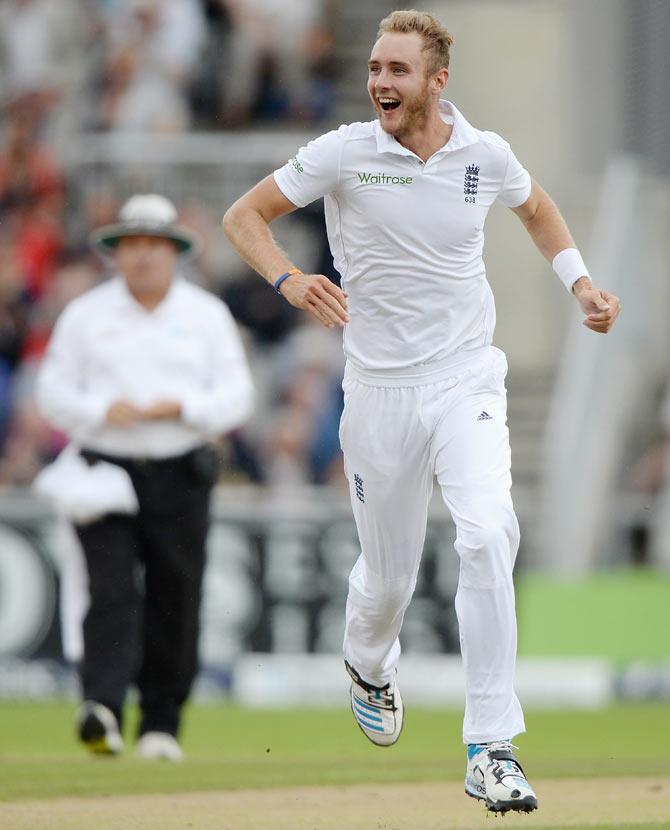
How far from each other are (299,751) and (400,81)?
16.9 feet

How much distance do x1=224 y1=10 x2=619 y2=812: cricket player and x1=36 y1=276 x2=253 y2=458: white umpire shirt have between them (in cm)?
253

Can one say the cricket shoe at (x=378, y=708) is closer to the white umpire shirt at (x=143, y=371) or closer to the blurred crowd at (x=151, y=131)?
the white umpire shirt at (x=143, y=371)

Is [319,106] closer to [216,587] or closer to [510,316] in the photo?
[510,316]

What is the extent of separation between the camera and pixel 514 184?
802cm

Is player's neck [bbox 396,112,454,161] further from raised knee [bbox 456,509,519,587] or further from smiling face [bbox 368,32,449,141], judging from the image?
raised knee [bbox 456,509,519,587]

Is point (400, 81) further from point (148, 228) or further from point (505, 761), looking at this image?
point (148, 228)

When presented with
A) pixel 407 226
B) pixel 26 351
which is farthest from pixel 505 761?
pixel 26 351

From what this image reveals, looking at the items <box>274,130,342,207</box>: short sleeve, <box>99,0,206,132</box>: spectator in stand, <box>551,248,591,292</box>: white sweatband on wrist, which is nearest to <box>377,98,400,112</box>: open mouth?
<box>274,130,342,207</box>: short sleeve

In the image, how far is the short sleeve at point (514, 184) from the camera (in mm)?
7957

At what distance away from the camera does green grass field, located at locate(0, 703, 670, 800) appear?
30.7 feet

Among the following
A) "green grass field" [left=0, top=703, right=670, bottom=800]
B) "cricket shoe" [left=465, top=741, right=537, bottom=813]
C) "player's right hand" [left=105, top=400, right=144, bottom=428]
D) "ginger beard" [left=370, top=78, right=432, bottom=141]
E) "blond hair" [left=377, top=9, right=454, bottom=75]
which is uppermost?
"blond hair" [left=377, top=9, right=454, bottom=75]

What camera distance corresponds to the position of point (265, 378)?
57.9 feet

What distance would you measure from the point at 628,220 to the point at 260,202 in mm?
12022

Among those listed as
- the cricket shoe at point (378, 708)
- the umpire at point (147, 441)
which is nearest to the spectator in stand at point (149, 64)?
the umpire at point (147, 441)
